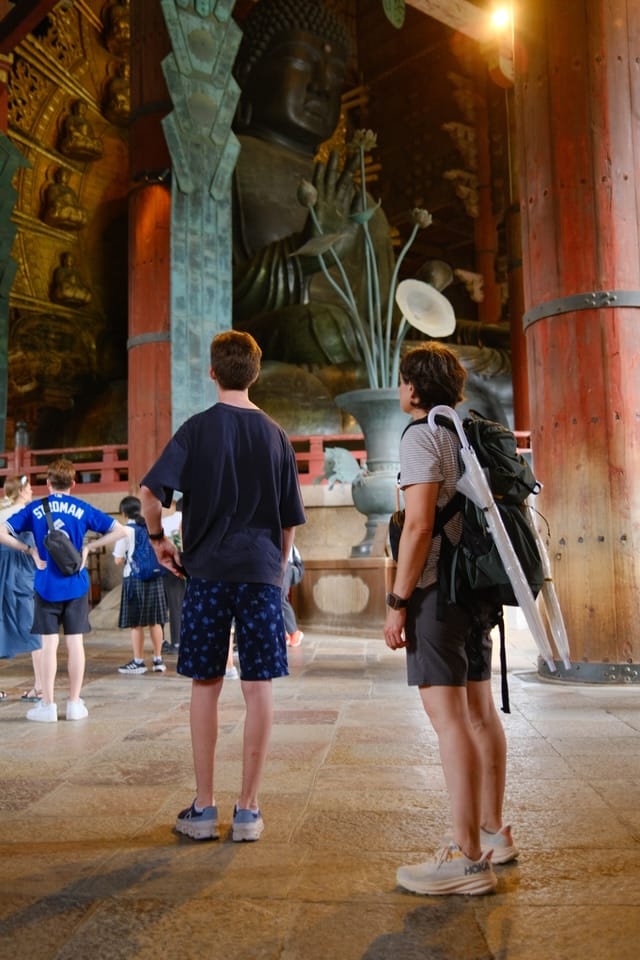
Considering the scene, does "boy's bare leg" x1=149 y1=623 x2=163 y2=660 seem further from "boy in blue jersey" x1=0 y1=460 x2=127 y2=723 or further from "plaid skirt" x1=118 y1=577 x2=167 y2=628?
"boy in blue jersey" x1=0 y1=460 x2=127 y2=723

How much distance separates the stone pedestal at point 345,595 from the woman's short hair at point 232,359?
17.0 feet

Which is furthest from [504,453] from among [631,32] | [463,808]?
[631,32]

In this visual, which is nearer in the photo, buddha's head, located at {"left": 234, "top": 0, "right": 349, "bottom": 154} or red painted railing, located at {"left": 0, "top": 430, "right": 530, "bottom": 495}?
red painted railing, located at {"left": 0, "top": 430, "right": 530, "bottom": 495}

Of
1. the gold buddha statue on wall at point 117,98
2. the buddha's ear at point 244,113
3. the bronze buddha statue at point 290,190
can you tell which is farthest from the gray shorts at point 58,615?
the gold buddha statue on wall at point 117,98

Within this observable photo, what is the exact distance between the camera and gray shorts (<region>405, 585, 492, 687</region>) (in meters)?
1.82

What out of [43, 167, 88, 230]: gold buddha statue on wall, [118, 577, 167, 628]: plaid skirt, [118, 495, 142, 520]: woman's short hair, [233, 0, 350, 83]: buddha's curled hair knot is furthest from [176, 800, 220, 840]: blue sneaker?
[233, 0, 350, 83]: buddha's curled hair knot

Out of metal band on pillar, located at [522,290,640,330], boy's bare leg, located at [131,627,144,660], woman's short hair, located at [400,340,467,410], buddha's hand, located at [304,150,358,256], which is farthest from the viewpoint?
buddha's hand, located at [304,150,358,256]

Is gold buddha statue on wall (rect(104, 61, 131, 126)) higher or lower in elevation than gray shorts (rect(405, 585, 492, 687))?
higher

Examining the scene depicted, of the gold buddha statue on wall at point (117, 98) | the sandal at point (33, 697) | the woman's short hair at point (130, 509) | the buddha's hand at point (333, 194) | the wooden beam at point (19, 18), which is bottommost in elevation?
the sandal at point (33, 697)

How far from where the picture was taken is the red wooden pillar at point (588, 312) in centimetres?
456

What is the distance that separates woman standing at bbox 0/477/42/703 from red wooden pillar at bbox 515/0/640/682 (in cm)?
277

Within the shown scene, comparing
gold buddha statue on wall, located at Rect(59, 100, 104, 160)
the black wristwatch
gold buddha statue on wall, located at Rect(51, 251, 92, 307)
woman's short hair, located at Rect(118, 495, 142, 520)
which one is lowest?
the black wristwatch

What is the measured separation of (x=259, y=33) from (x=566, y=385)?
1195 cm

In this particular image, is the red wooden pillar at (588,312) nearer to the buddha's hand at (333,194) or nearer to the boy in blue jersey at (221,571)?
the boy in blue jersey at (221,571)
